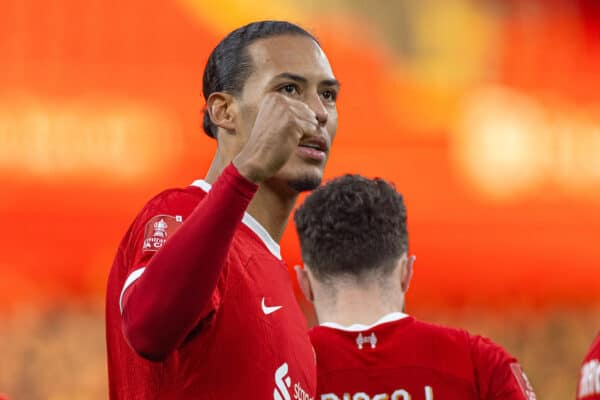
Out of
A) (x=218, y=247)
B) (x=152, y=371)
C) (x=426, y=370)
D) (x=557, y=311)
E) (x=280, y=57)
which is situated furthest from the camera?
(x=557, y=311)

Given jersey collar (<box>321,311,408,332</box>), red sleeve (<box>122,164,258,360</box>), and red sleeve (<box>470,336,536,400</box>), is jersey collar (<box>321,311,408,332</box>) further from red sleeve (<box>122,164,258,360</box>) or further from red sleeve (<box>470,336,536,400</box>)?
red sleeve (<box>122,164,258,360</box>)

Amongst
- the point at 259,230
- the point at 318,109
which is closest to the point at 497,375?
the point at 259,230

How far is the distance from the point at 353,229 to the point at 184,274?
1094mm

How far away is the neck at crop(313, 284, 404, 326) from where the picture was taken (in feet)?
7.63

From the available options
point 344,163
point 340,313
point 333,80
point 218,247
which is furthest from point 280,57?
point 344,163

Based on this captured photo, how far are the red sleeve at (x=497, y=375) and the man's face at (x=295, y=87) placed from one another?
2.14ft

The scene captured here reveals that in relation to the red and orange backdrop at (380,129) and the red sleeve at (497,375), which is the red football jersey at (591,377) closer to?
the red sleeve at (497,375)

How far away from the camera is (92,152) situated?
6.34 meters

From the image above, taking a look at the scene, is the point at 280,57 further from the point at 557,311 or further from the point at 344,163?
the point at 557,311

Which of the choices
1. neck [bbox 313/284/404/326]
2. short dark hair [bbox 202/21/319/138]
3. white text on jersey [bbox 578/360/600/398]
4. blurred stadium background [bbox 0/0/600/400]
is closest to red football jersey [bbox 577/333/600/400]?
white text on jersey [bbox 578/360/600/398]

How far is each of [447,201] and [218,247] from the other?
5341 mm

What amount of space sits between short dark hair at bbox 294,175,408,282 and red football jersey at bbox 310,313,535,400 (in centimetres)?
16

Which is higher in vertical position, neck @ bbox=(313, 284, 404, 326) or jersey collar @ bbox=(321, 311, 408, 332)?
neck @ bbox=(313, 284, 404, 326)

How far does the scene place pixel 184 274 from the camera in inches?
53.4
